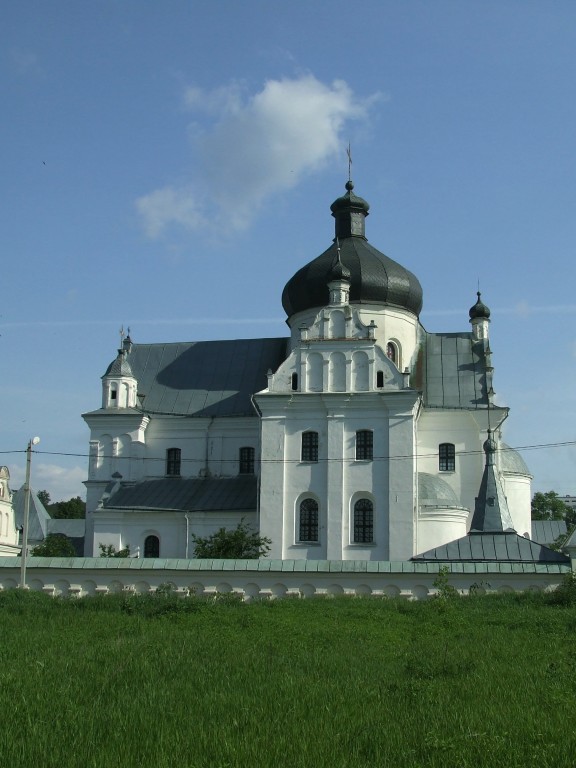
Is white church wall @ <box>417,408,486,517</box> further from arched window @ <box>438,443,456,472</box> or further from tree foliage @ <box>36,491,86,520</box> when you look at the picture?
tree foliage @ <box>36,491,86,520</box>

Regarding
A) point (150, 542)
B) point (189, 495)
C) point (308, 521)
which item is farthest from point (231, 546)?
point (150, 542)

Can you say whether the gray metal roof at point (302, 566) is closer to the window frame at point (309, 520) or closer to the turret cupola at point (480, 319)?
the window frame at point (309, 520)

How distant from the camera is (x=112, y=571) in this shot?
23062mm

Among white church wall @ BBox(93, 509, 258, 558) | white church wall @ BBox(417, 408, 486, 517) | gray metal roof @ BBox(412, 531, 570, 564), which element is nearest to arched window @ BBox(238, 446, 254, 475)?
white church wall @ BBox(93, 509, 258, 558)

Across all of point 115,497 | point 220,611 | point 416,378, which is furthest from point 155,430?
point 220,611

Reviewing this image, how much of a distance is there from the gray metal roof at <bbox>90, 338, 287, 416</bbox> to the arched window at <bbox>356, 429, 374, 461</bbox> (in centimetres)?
641

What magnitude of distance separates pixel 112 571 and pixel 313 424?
14995 mm

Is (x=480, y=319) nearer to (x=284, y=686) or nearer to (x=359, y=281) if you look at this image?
(x=359, y=281)

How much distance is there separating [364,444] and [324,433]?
1.58 metres

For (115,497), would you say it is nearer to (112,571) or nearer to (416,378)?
(416,378)

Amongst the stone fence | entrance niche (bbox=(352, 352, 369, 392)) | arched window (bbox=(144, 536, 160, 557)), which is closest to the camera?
the stone fence

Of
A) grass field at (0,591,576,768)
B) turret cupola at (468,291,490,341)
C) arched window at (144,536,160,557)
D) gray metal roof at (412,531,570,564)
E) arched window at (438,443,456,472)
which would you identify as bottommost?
grass field at (0,591,576,768)

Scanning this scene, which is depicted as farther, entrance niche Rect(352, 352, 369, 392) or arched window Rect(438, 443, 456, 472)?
arched window Rect(438, 443, 456, 472)

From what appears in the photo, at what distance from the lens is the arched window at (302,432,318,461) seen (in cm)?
3678
